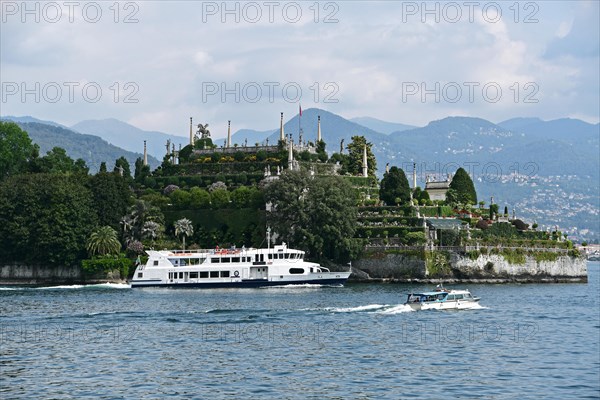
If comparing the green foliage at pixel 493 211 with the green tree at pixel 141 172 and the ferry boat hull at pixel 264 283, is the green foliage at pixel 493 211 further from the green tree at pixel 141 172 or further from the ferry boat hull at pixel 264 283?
the green tree at pixel 141 172

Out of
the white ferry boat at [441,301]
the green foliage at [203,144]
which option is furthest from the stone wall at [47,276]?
the white ferry boat at [441,301]

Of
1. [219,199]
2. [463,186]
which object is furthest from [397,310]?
[463,186]

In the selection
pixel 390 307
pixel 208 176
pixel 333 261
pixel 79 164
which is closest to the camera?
pixel 390 307

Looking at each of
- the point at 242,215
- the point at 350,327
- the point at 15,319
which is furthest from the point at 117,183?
the point at 350,327

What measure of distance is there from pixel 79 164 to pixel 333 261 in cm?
5513

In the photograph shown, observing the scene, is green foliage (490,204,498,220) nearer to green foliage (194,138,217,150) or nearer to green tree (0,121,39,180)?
green foliage (194,138,217,150)

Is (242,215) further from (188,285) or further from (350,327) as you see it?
(350,327)

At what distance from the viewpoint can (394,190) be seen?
137 meters

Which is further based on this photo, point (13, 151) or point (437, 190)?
point (13, 151)

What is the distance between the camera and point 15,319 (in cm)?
7819

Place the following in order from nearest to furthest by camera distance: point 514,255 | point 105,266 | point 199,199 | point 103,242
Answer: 1. point 105,266
2. point 103,242
3. point 514,255
4. point 199,199

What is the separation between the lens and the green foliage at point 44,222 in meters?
127

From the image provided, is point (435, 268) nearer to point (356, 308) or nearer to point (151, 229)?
point (151, 229)

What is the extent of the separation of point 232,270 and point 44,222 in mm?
24504
